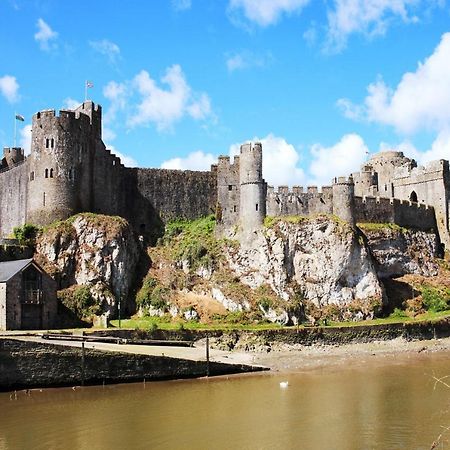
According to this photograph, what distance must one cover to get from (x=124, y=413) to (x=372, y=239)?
2934cm

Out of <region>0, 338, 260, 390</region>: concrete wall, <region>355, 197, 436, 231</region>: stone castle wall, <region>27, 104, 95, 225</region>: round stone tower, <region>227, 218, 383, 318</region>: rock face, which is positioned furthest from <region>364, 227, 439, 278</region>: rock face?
<region>0, 338, 260, 390</region>: concrete wall

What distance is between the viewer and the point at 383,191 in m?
62.5

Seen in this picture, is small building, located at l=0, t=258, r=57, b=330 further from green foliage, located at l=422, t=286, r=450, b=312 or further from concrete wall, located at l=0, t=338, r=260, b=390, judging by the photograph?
green foliage, located at l=422, t=286, r=450, b=312

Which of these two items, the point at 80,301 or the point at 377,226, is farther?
the point at 377,226

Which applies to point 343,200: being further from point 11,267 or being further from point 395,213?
point 11,267

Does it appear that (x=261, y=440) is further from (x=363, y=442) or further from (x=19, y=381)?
(x=19, y=381)

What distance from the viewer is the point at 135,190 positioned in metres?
49.9

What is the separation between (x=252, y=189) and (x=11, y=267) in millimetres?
17510

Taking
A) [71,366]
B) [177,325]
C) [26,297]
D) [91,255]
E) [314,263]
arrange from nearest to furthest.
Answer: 1. [71,366]
2. [26,297]
3. [177,325]
4. [91,255]
5. [314,263]

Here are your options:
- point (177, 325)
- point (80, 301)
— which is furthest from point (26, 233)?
point (177, 325)

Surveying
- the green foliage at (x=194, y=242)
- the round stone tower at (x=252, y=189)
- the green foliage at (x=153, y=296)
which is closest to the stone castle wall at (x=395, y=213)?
the round stone tower at (x=252, y=189)

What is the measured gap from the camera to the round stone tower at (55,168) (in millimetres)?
44312

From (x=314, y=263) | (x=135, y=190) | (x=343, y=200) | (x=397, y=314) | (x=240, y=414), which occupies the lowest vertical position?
(x=240, y=414)

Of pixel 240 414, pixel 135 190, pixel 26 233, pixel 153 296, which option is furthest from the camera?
pixel 135 190
